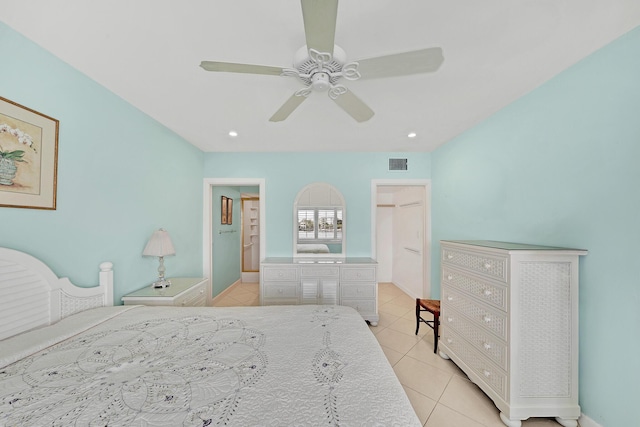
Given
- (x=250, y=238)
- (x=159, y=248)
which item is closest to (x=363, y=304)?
(x=159, y=248)

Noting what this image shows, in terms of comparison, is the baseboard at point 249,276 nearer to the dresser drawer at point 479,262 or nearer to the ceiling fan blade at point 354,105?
the dresser drawer at point 479,262

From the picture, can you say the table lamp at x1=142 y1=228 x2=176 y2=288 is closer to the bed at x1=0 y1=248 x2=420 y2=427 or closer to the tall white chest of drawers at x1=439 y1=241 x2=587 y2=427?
the bed at x1=0 y1=248 x2=420 y2=427

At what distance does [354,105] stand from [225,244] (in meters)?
3.48

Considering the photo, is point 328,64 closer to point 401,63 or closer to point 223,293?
point 401,63

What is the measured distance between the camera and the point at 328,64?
1278 mm

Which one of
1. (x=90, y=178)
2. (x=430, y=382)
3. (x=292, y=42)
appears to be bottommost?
(x=430, y=382)

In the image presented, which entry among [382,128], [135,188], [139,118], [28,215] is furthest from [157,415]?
[382,128]

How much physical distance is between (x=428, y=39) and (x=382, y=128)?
1301 millimetres

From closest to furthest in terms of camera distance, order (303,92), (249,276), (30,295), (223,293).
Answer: (30,295), (303,92), (223,293), (249,276)

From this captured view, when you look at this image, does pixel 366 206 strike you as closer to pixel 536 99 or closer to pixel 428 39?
pixel 536 99

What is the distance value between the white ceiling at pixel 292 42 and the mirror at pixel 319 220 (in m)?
1.48

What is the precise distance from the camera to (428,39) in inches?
52.7

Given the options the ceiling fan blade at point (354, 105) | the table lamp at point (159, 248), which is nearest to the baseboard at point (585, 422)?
the ceiling fan blade at point (354, 105)

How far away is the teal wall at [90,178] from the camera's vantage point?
1370 mm
